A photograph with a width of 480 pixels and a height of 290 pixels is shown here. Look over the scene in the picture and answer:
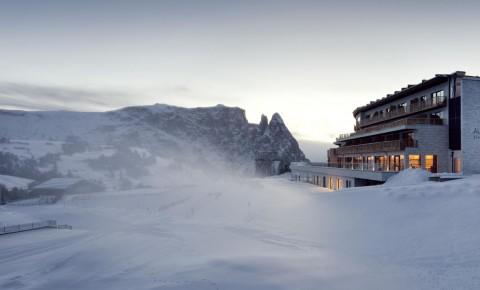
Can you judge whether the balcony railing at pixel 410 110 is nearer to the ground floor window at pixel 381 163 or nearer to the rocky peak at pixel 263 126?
the ground floor window at pixel 381 163

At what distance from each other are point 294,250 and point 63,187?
7002cm

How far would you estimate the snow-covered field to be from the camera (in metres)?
12.6

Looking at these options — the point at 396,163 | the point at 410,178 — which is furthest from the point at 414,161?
the point at 410,178

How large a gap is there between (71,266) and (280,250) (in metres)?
11.9

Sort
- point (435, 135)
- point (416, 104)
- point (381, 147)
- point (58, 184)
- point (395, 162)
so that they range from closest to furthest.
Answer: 1. point (435, 135)
2. point (395, 162)
3. point (381, 147)
4. point (416, 104)
5. point (58, 184)

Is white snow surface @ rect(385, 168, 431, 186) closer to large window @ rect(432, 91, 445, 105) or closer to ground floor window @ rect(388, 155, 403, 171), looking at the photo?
ground floor window @ rect(388, 155, 403, 171)

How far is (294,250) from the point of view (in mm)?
17375

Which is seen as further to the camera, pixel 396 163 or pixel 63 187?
pixel 63 187

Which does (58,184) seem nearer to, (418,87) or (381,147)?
(381,147)

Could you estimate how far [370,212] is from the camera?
69.6 ft

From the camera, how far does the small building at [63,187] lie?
70.2 metres

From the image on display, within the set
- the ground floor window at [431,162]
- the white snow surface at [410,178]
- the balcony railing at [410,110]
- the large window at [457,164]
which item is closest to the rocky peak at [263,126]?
the balcony railing at [410,110]

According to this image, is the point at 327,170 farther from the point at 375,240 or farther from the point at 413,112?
the point at 375,240

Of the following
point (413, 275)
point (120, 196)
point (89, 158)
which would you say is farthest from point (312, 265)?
point (89, 158)
